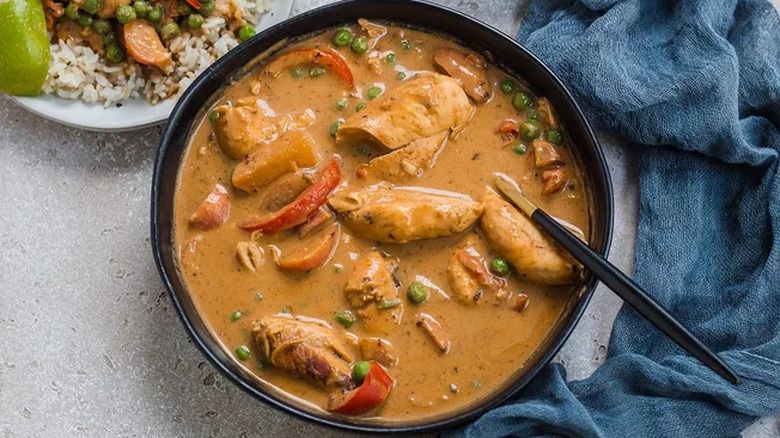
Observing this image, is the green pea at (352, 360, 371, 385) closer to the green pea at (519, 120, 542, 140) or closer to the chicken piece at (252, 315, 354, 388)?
the chicken piece at (252, 315, 354, 388)

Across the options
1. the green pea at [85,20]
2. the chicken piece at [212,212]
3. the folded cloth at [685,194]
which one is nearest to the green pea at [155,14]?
the green pea at [85,20]

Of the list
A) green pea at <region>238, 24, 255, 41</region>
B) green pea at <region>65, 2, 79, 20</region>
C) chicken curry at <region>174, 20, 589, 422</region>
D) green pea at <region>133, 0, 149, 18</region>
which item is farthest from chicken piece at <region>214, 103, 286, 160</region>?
green pea at <region>65, 2, 79, 20</region>

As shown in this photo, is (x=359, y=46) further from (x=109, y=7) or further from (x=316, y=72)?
(x=109, y=7)

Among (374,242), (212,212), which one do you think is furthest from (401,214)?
(212,212)

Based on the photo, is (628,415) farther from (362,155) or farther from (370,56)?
(370,56)

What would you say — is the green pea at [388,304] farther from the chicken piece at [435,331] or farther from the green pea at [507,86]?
the green pea at [507,86]

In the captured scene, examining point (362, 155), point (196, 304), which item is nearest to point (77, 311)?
point (196, 304)
